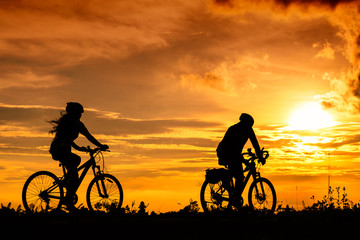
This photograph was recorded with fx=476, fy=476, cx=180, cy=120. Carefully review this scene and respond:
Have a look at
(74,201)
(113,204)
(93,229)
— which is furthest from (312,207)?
(93,229)

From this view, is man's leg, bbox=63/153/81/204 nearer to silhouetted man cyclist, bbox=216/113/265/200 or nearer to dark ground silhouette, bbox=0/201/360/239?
dark ground silhouette, bbox=0/201/360/239

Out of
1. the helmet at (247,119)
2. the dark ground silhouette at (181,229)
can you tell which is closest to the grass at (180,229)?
the dark ground silhouette at (181,229)

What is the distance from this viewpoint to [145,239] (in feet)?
26.6

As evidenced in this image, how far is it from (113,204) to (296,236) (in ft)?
17.5

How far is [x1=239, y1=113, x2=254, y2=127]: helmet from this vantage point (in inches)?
496

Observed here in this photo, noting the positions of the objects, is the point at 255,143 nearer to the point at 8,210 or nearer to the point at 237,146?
the point at 237,146

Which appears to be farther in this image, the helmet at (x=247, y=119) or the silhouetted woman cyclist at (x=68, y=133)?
the helmet at (x=247, y=119)

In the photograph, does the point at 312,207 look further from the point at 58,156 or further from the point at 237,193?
the point at 58,156

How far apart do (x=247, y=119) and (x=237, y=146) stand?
770mm

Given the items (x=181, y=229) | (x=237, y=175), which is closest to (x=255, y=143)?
(x=237, y=175)

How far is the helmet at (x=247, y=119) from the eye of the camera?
41.4 feet

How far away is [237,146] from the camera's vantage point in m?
12.7

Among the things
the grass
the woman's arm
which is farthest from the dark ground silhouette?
the woman's arm

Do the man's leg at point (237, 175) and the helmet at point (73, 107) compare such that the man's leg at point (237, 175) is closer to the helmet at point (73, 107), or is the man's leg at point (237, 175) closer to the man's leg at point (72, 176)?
→ the man's leg at point (72, 176)
